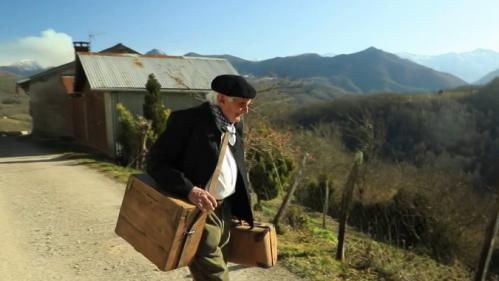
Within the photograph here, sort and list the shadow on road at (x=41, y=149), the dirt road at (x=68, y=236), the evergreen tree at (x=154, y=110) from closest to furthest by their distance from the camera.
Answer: the dirt road at (x=68, y=236) < the evergreen tree at (x=154, y=110) < the shadow on road at (x=41, y=149)

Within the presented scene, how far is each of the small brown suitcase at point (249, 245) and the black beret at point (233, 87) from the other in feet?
3.01

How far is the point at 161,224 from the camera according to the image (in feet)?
8.60

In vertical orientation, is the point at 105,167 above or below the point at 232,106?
below

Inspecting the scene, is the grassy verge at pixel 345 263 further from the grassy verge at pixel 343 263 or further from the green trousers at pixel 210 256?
the green trousers at pixel 210 256

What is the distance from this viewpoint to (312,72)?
14488cm

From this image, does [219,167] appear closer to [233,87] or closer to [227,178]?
[227,178]

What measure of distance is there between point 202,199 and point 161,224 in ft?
0.93

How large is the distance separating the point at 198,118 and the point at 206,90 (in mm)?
16874

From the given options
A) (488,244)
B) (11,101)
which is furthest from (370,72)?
(488,244)

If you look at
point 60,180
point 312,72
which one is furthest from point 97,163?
point 312,72

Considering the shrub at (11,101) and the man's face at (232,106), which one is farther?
the shrub at (11,101)

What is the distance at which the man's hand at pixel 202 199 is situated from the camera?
100 inches

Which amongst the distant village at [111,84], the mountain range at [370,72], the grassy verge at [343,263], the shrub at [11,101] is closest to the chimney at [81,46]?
the distant village at [111,84]

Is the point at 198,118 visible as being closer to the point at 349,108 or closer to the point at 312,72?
the point at 349,108
